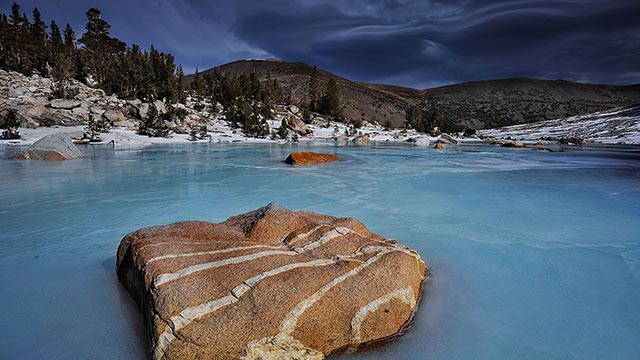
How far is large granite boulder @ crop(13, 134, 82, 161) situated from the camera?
12.6 metres

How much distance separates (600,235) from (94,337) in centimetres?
606

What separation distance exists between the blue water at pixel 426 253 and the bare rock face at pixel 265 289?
9.4 inches

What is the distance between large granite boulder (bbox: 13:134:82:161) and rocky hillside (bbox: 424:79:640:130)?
326 ft

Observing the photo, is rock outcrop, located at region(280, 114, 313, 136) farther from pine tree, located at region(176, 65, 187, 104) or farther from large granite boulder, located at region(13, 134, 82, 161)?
large granite boulder, located at region(13, 134, 82, 161)

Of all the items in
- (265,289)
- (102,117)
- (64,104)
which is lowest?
(265,289)

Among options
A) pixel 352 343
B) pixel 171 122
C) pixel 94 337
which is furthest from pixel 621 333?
pixel 171 122

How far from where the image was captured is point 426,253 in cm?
404

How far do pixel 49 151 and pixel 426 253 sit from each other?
14.5 metres

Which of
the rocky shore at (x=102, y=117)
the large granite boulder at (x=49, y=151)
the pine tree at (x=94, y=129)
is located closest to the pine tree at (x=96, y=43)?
the rocky shore at (x=102, y=117)

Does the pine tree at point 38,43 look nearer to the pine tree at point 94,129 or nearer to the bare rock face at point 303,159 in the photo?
the pine tree at point 94,129

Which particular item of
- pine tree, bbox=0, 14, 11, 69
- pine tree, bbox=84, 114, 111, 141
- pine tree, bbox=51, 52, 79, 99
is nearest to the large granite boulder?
pine tree, bbox=84, 114, 111, 141

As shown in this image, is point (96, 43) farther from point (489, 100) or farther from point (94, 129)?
point (489, 100)

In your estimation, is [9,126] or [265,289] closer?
[265,289]

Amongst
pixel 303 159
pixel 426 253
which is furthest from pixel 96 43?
pixel 426 253
